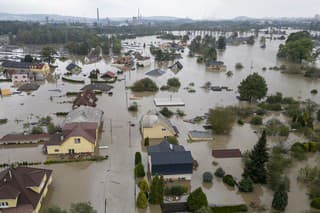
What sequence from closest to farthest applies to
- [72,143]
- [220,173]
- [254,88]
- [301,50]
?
[220,173] < [72,143] < [254,88] < [301,50]

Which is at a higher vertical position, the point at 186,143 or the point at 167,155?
the point at 167,155

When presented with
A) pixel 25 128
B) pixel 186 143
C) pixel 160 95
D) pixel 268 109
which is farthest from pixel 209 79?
pixel 25 128

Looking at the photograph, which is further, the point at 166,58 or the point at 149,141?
the point at 166,58

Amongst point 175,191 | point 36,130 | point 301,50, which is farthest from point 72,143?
point 301,50

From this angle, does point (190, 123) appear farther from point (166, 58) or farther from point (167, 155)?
point (166, 58)

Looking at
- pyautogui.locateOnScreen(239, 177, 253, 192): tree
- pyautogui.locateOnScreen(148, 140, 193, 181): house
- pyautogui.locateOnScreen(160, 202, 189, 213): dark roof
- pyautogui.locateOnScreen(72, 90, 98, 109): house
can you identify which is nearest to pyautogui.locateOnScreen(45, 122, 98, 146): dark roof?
pyautogui.locateOnScreen(148, 140, 193, 181): house

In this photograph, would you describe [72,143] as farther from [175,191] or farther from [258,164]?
[258,164]
